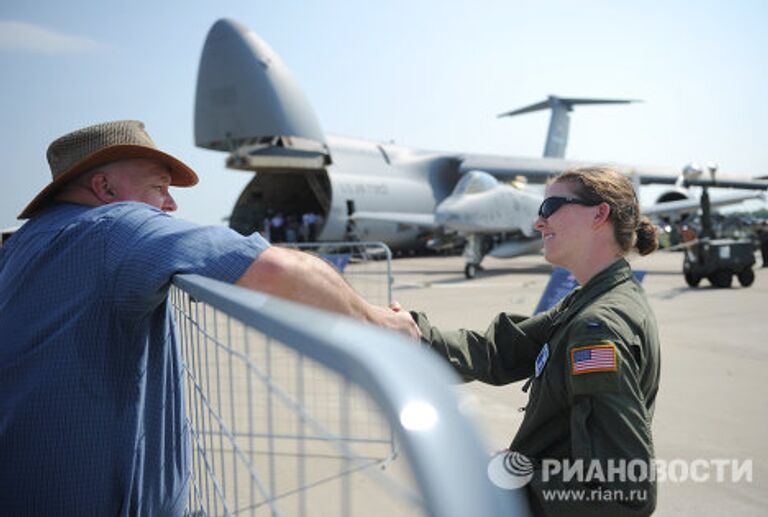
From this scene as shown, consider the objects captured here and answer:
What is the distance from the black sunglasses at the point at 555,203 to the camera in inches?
73.3

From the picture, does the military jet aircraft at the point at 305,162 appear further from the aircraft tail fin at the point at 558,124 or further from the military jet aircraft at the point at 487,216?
the aircraft tail fin at the point at 558,124

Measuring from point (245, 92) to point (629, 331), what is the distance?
59.6 ft

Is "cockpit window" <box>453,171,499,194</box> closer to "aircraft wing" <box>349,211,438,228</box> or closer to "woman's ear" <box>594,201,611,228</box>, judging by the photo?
"aircraft wing" <box>349,211,438,228</box>

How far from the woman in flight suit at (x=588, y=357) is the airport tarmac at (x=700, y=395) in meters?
0.26

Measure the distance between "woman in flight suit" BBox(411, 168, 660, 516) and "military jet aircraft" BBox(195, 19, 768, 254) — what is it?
43.6 feet

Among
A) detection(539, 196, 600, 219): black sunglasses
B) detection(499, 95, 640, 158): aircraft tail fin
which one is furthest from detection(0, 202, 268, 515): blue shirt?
detection(499, 95, 640, 158): aircraft tail fin

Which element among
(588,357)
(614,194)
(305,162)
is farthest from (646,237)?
(305,162)

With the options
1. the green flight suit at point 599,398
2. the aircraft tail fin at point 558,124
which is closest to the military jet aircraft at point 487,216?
the green flight suit at point 599,398

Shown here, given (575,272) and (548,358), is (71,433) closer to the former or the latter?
(548,358)

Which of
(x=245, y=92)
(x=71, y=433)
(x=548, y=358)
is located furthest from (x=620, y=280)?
(x=245, y=92)

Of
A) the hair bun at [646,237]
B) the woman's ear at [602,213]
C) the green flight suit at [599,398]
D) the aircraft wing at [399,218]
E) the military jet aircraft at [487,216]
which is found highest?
the woman's ear at [602,213]

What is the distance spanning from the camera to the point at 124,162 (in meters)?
1.81

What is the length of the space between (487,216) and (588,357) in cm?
1411

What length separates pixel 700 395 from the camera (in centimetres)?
488
